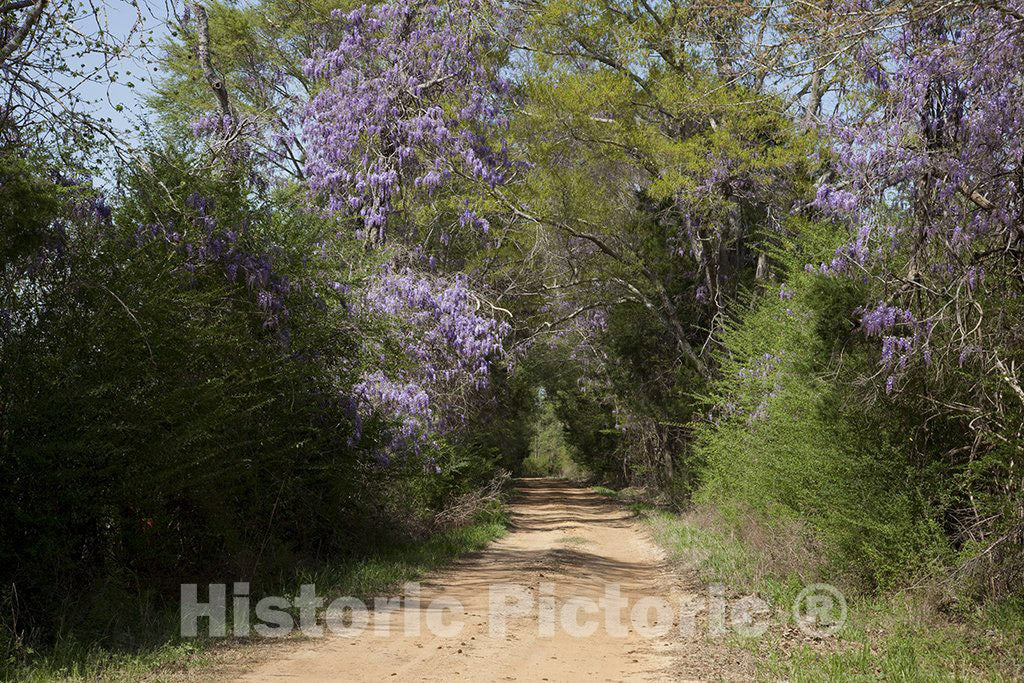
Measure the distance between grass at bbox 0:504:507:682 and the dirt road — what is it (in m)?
0.53

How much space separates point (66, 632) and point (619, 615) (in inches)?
221

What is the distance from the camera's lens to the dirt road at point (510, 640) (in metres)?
7.44

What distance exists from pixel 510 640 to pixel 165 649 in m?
3.00

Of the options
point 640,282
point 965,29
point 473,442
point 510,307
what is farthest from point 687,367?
point 965,29

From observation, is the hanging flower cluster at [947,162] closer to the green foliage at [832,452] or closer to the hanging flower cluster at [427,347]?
the green foliage at [832,452]

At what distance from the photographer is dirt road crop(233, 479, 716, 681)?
24.4 ft

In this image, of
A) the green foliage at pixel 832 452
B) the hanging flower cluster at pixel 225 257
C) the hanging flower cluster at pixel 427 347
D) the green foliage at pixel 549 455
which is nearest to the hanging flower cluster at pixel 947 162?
the green foliage at pixel 832 452

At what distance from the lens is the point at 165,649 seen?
760 centimetres

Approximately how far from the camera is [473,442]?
21250 millimetres

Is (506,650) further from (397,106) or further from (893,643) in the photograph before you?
(397,106)

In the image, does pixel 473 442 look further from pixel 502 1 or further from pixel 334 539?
pixel 502 1

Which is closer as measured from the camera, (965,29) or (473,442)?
(965,29)

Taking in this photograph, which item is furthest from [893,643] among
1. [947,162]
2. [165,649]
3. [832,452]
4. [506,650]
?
[165,649]

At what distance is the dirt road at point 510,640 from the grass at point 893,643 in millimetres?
956
